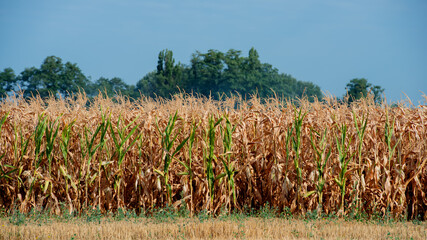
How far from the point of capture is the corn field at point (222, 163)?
8188mm

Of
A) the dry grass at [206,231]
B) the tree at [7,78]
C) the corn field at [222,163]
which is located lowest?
the dry grass at [206,231]

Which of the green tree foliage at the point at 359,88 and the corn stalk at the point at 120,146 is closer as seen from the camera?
the corn stalk at the point at 120,146

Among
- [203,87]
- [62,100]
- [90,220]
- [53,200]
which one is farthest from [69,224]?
[203,87]

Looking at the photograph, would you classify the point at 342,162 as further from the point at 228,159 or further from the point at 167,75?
the point at 167,75

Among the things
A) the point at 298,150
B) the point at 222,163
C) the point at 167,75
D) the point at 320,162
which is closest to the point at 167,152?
the point at 222,163

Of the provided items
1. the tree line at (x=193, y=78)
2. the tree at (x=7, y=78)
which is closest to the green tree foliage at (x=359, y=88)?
the tree line at (x=193, y=78)

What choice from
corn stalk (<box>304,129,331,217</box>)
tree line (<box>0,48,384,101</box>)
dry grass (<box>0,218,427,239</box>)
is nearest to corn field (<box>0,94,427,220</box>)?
corn stalk (<box>304,129,331,217</box>)

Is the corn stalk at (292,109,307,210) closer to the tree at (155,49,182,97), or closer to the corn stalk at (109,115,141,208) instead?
the corn stalk at (109,115,141,208)

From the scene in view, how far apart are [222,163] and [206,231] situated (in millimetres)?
1743

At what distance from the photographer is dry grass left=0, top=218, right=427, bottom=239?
6.76 m

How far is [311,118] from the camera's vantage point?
345 inches

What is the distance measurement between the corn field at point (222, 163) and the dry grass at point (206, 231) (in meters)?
0.87

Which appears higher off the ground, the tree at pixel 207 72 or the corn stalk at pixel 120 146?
the tree at pixel 207 72

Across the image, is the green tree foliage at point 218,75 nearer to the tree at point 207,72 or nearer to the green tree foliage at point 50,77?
the tree at point 207,72
